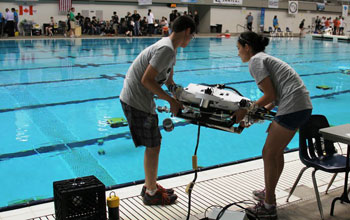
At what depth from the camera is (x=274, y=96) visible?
110 inches

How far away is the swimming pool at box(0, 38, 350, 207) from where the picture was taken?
4430 mm

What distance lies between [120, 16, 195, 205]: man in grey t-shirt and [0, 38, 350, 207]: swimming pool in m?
1.11

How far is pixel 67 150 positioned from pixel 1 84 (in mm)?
4583

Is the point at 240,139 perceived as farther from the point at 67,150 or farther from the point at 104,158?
the point at 67,150

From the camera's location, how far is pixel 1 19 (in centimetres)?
2042

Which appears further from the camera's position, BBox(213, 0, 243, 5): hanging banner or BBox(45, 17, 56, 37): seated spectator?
BBox(213, 0, 243, 5): hanging banner

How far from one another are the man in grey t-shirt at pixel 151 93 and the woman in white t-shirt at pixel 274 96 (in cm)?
47

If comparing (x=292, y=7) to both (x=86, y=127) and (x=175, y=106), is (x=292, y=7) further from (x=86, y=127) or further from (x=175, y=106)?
(x=175, y=106)

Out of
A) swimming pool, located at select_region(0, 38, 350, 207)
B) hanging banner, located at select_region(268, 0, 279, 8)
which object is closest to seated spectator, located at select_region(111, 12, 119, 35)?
swimming pool, located at select_region(0, 38, 350, 207)

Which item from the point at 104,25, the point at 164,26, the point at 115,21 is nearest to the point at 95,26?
the point at 104,25

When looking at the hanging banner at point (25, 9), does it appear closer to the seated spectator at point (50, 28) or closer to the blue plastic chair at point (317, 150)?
the seated spectator at point (50, 28)

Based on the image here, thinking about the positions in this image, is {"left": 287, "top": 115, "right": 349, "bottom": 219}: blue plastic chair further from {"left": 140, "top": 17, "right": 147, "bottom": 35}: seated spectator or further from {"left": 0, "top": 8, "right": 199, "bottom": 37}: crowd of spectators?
{"left": 140, "top": 17, "right": 147, "bottom": 35}: seated spectator

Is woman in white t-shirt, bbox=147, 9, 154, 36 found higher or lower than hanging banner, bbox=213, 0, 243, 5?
lower

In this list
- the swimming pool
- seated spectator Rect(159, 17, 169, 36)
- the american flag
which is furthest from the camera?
seated spectator Rect(159, 17, 169, 36)
